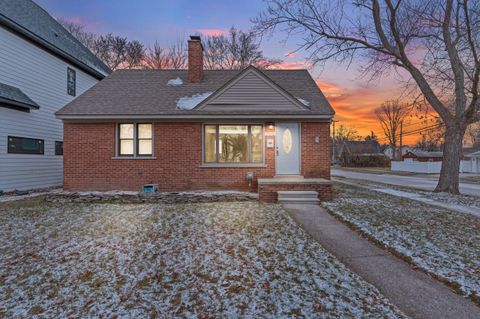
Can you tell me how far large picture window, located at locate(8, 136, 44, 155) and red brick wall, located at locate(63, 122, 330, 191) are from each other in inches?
104

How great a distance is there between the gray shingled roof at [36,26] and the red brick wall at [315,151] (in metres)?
11.8

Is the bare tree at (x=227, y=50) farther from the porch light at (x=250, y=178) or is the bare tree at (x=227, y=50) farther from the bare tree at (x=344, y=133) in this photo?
the bare tree at (x=344, y=133)

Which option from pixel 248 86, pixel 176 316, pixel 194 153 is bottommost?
pixel 176 316

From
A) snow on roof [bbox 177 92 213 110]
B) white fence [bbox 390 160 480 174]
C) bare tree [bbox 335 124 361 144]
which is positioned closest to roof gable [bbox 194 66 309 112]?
snow on roof [bbox 177 92 213 110]

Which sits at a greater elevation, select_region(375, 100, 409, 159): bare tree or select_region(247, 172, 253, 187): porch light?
select_region(375, 100, 409, 159): bare tree

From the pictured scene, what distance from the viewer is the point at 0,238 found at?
201 inches

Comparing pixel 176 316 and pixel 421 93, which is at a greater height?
pixel 421 93

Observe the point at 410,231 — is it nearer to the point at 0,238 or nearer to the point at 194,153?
the point at 194,153

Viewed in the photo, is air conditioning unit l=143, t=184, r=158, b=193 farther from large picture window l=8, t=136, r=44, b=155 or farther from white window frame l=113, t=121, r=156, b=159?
large picture window l=8, t=136, r=44, b=155

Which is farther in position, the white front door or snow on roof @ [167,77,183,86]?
snow on roof @ [167,77,183,86]

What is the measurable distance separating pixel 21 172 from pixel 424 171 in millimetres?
33604

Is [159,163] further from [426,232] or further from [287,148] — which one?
[426,232]

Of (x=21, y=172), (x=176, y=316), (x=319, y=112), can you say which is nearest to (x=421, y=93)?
(x=319, y=112)

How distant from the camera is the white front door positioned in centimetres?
972
